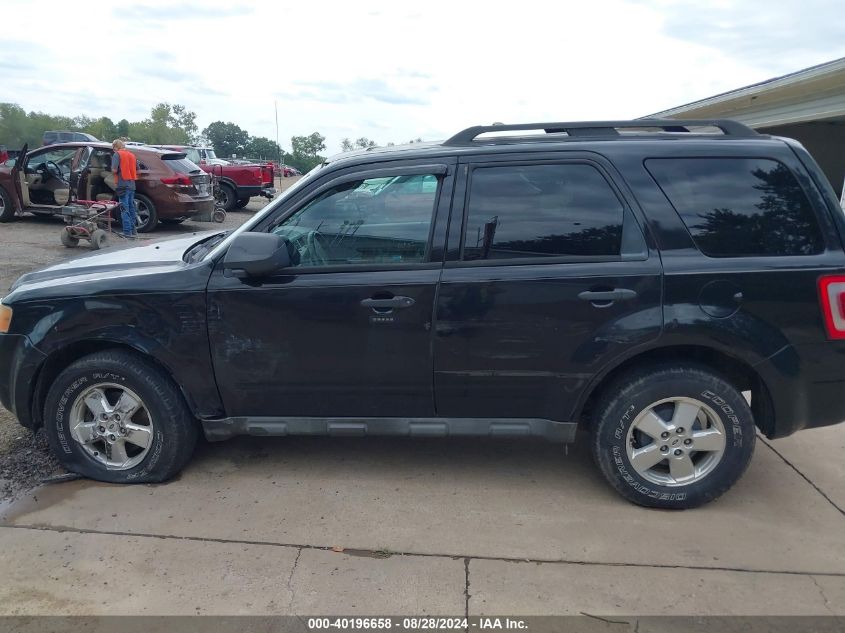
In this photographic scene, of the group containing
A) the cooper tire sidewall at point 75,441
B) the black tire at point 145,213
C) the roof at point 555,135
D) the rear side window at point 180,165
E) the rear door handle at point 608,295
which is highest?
the roof at point 555,135

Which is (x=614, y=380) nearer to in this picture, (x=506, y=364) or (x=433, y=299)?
(x=506, y=364)

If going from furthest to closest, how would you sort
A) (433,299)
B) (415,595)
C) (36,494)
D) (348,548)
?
(36,494) < (433,299) < (348,548) < (415,595)

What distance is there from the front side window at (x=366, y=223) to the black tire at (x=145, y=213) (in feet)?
35.6

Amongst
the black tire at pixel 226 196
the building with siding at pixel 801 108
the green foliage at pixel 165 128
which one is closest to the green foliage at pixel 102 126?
the green foliage at pixel 165 128

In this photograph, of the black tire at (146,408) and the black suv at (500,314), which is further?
the black tire at (146,408)

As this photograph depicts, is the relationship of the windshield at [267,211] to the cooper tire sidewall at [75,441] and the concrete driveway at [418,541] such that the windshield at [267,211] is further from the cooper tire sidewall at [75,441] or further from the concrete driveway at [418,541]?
the concrete driveway at [418,541]

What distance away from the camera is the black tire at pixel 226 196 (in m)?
18.6

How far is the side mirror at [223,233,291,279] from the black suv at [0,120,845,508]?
11 mm

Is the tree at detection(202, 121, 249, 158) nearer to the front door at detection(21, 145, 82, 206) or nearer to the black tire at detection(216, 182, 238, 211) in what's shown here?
the black tire at detection(216, 182, 238, 211)

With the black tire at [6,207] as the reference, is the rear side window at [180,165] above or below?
above

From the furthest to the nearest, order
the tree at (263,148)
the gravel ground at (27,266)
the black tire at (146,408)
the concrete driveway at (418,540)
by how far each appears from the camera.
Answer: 1. the tree at (263,148)
2. the gravel ground at (27,266)
3. the black tire at (146,408)
4. the concrete driveway at (418,540)

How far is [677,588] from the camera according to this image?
9.67 ft

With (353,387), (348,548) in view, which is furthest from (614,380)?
(348,548)

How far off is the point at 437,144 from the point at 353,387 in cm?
144
